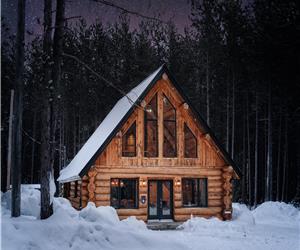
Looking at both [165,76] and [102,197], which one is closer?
[102,197]

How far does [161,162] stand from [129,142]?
6.85 ft

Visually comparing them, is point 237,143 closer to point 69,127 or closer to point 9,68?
point 69,127

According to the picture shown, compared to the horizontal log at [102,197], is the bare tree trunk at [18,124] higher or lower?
higher

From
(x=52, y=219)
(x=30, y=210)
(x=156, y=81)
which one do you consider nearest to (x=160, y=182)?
(x=156, y=81)

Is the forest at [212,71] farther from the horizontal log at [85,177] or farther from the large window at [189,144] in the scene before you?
the large window at [189,144]

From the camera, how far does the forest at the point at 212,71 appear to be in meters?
27.4

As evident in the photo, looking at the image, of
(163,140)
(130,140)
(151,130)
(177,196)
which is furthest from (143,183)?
(151,130)

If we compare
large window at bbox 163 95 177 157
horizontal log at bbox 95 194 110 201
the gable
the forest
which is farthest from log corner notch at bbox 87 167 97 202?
the forest

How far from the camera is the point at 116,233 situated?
33.3 ft

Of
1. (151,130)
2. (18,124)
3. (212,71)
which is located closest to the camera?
(18,124)

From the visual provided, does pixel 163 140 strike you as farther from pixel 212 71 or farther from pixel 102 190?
pixel 212 71

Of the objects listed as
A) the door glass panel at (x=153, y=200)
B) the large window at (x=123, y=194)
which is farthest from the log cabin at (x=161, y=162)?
the door glass panel at (x=153, y=200)

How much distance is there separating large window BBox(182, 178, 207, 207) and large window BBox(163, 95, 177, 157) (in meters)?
1.85

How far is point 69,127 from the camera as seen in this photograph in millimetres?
41250
